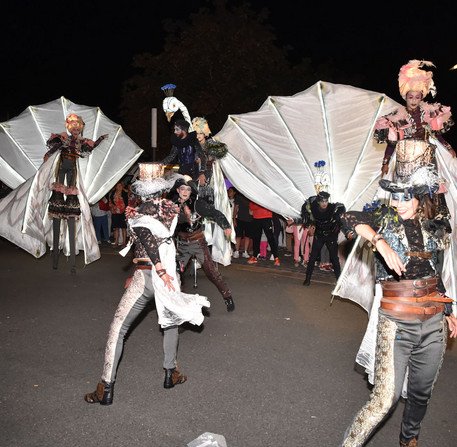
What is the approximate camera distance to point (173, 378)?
4.48 meters

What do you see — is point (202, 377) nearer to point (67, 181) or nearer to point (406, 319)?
point (406, 319)

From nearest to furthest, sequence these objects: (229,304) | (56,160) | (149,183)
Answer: (149,183), (229,304), (56,160)

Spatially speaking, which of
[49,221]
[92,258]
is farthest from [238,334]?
[49,221]

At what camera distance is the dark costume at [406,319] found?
2934mm

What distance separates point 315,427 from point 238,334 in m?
2.30

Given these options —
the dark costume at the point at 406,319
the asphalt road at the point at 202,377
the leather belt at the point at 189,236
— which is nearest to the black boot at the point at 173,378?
the asphalt road at the point at 202,377

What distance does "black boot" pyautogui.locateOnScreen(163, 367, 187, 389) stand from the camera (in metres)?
4.40

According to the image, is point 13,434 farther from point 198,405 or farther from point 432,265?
point 432,265

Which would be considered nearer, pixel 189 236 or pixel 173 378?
pixel 173 378

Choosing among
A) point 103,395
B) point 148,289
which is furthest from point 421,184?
point 103,395

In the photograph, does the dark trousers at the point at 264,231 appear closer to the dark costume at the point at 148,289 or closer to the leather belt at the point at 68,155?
the leather belt at the point at 68,155

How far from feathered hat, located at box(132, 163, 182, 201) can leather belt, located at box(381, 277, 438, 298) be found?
6.94 feet

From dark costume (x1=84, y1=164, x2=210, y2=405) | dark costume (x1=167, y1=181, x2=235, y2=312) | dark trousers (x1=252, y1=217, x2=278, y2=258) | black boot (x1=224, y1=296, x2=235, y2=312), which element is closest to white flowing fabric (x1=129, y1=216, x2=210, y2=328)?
dark costume (x1=84, y1=164, x2=210, y2=405)

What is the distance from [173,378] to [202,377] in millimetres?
342
